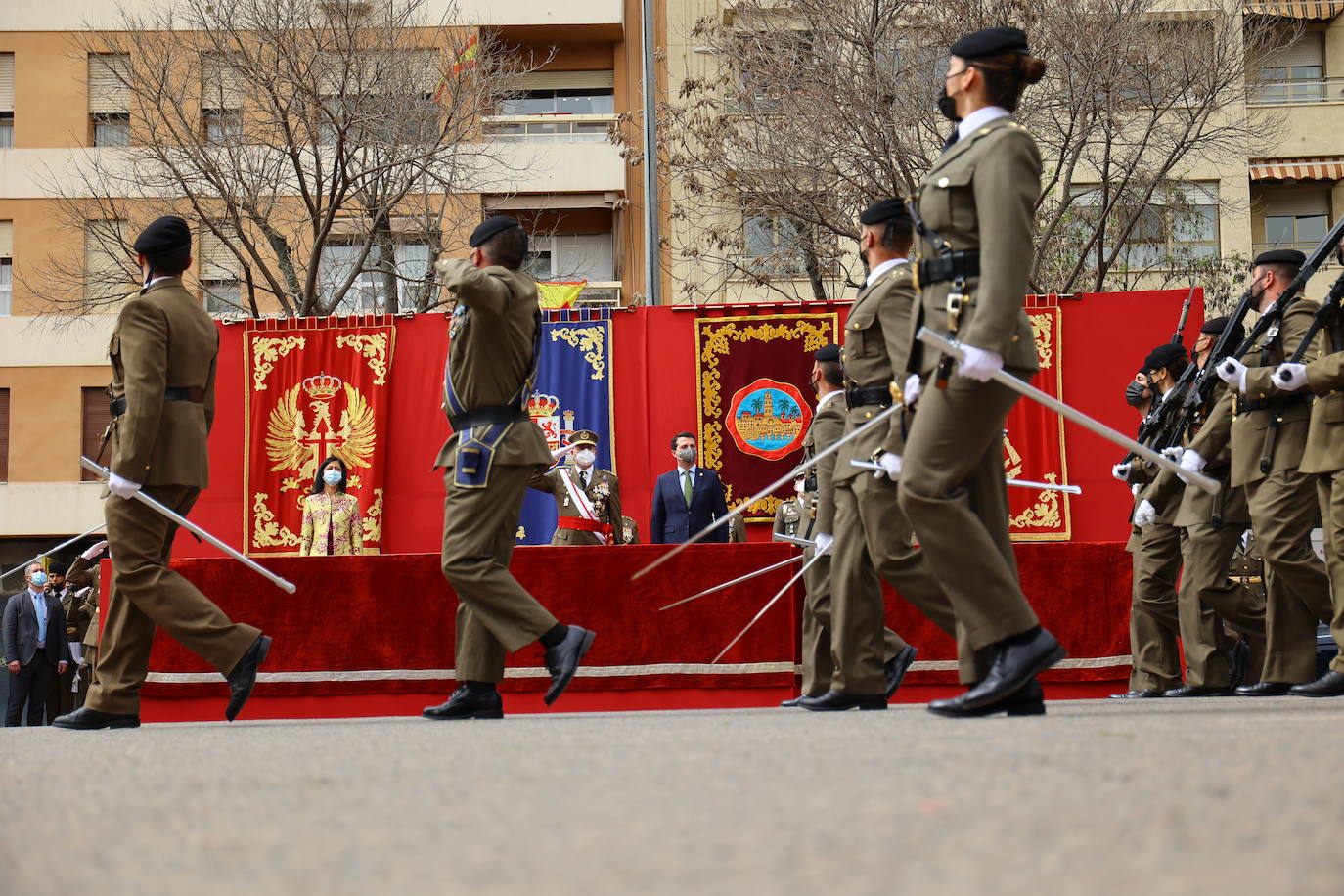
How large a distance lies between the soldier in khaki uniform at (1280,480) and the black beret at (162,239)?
4644 millimetres

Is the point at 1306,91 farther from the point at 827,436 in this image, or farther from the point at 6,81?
the point at 827,436

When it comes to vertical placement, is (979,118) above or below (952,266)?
above

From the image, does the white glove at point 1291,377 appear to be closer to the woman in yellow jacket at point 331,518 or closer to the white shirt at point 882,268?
the white shirt at point 882,268

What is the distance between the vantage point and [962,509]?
4.14 m

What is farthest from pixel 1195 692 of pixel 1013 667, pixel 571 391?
pixel 571 391

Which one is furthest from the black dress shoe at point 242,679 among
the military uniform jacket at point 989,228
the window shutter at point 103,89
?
the window shutter at point 103,89

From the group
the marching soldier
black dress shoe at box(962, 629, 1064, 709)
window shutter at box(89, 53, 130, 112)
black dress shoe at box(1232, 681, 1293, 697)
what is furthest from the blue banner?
window shutter at box(89, 53, 130, 112)

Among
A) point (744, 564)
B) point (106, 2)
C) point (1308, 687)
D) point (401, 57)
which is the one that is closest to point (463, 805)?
point (1308, 687)

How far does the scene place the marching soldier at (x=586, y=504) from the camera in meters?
11.8

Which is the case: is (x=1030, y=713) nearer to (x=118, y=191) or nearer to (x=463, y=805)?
(x=463, y=805)

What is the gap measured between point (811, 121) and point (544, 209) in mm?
8927

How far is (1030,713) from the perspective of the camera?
13.7ft

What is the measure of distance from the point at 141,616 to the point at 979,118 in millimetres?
3693

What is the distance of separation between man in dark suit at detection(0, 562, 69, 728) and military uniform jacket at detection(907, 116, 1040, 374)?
1156cm
